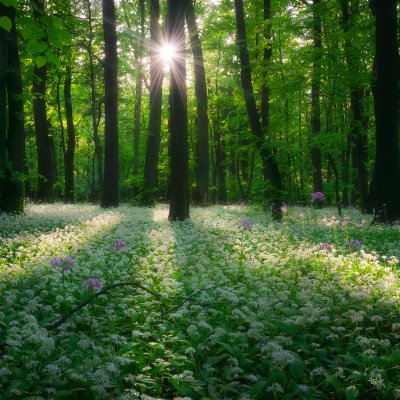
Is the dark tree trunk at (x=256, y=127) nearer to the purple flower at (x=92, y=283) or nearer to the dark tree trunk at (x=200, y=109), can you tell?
the dark tree trunk at (x=200, y=109)

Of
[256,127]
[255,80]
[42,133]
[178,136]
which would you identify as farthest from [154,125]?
[178,136]

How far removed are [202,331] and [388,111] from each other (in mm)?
10370

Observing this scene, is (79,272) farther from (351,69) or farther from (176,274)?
(351,69)

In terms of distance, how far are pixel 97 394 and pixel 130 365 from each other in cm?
54

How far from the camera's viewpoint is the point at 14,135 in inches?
598

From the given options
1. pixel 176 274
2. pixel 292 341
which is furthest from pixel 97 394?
pixel 176 274

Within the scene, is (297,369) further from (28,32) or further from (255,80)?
Answer: (255,80)

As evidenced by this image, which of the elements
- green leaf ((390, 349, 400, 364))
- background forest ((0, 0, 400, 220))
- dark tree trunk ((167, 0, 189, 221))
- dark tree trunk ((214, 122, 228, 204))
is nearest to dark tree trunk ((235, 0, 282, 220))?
background forest ((0, 0, 400, 220))

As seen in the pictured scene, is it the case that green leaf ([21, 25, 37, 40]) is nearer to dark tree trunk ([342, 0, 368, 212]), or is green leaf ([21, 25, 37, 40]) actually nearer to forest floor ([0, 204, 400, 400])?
forest floor ([0, 204, 400, 400])

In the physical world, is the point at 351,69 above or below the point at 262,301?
above

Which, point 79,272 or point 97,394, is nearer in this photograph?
point 97,394

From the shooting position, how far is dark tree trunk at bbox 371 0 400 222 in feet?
40.1

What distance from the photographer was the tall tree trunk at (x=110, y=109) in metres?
20.3

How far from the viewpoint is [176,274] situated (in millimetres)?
6750
